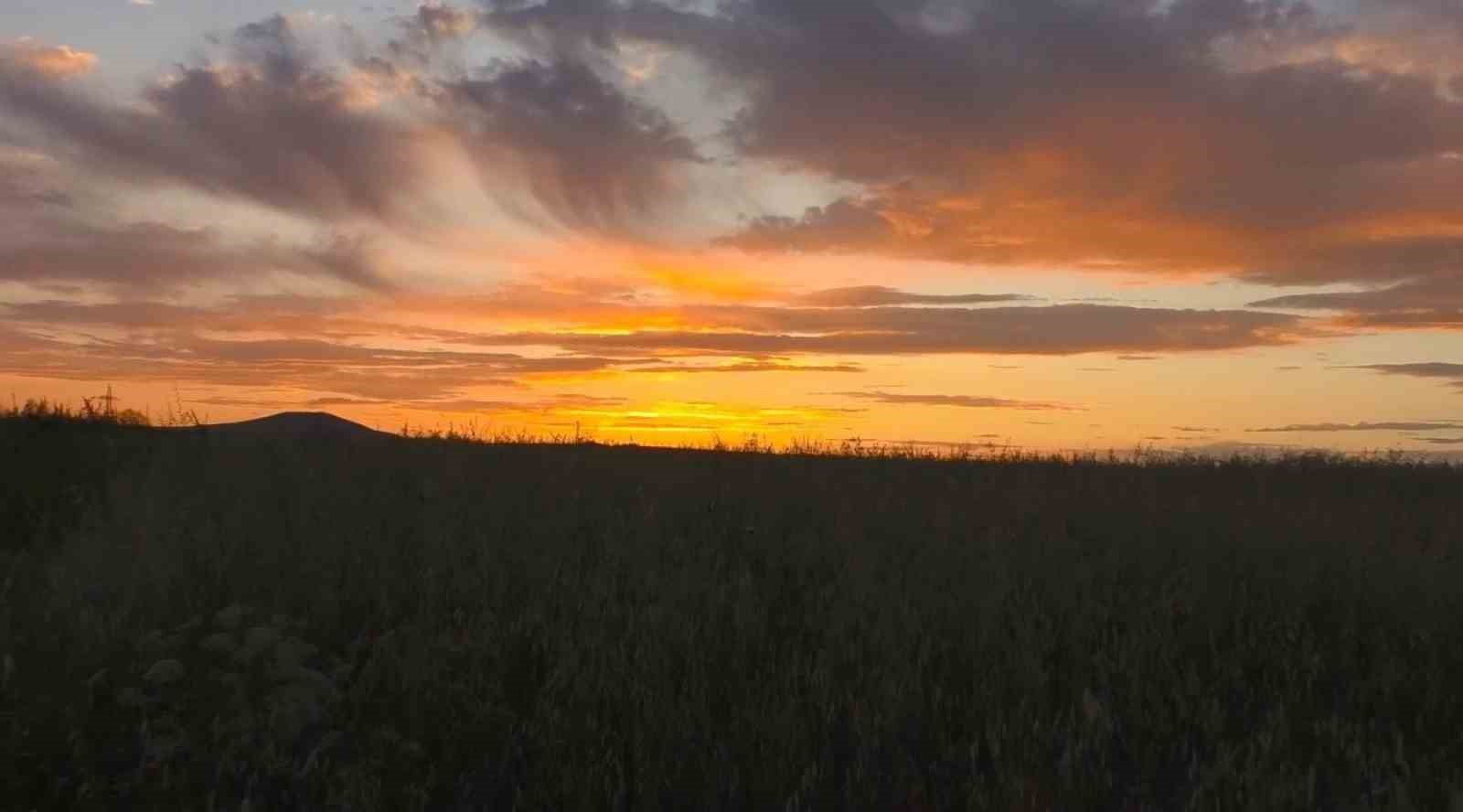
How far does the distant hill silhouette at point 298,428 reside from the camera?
1421 centimetres

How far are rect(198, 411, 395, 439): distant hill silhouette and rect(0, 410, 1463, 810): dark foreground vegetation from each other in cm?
427

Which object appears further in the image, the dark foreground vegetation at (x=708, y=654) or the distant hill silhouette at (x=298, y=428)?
the distant hill silhouette at (x=298, y=428)

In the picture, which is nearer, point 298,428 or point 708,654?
point 708,654

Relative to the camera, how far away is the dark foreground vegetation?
4.60 m

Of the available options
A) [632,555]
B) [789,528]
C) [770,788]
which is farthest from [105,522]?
[770,788]

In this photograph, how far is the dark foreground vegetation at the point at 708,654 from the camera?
4602mm

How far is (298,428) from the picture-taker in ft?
60.7

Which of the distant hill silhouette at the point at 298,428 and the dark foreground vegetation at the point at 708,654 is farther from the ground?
the distant hill silhouette at the point at 298,428

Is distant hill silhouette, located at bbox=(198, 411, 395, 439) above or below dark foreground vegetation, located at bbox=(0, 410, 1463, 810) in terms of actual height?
above

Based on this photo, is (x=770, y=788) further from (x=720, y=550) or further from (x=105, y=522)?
(x=105, y=522)

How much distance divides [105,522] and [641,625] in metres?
5.52

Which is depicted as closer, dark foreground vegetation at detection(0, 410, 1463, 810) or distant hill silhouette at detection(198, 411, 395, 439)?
dark foreground vegetation at detection(0, 410, 1463, 810)

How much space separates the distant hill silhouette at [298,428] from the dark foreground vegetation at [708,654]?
14.0ft

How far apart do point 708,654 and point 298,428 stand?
14.5 metres
